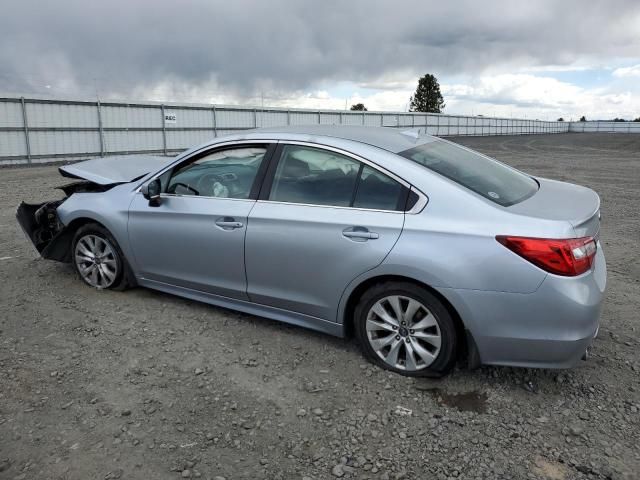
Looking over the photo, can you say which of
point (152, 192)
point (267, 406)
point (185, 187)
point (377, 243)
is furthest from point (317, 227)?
point (152, 192)

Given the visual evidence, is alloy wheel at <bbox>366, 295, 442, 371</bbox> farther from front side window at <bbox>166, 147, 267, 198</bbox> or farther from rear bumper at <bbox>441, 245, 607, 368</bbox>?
front side window at <bbox>166, 147, 267, 198</bbox>

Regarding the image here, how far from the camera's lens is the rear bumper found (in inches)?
116

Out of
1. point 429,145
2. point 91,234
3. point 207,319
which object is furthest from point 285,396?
point 91,234

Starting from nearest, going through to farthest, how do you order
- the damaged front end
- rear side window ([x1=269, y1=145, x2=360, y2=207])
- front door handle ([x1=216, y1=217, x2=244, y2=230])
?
1. rear side window ([x1=269, y1=145, x2=360, y2=207])
2. front door handle ([x1=216, y1=217, x2=244, y2=230])
3. the damaged front end

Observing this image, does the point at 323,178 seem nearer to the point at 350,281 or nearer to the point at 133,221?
the point at 350,281

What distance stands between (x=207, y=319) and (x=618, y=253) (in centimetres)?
498

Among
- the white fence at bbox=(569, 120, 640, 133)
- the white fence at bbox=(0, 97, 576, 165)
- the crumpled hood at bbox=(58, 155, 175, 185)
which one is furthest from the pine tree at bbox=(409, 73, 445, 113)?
the crumpled hood at bbox=(58, 155, 175, 185)

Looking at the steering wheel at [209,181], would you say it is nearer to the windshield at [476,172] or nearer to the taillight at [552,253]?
the windshield at [476,172]

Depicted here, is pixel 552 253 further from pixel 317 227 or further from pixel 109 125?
pixel 109 125

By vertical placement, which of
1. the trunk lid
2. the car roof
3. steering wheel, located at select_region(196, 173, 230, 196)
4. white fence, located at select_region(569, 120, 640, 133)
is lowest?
the trunk lid

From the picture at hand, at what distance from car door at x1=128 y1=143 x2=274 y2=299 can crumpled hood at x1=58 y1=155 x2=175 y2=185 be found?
511 millimetres

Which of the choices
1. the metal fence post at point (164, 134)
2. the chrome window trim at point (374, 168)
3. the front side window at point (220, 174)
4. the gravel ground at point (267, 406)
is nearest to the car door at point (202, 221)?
the front side window at point (220, 174)

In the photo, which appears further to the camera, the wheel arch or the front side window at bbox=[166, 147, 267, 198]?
the front side window at bbox=[166, 147, 267, 198]

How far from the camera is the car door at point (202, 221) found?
13.0 ft
